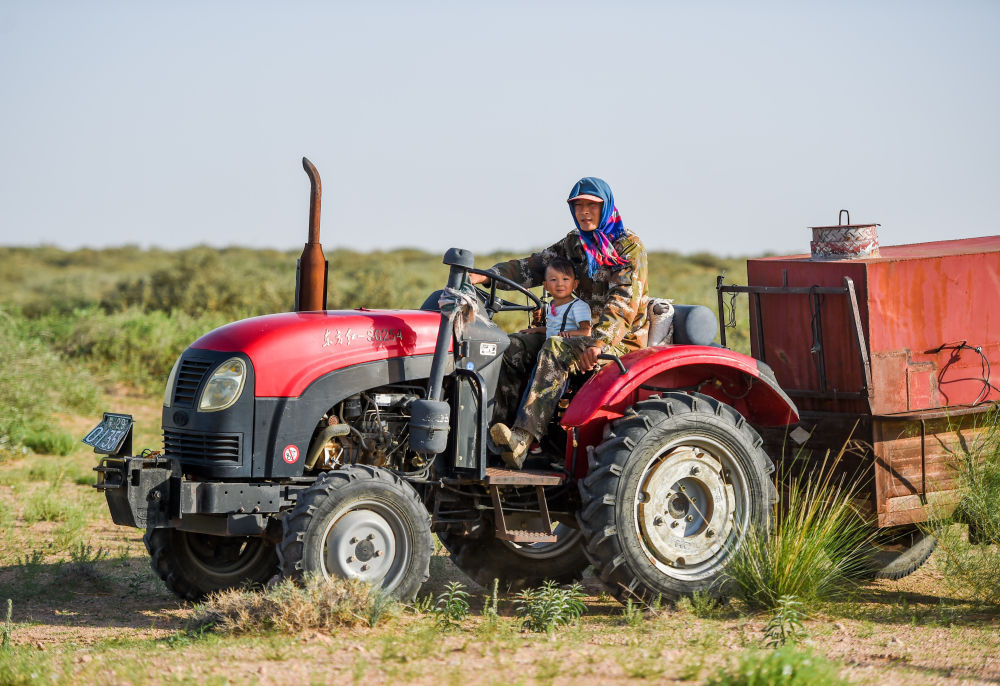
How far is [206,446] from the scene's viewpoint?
599 cm

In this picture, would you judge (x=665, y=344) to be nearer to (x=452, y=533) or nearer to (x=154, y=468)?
(x=452, y=533)

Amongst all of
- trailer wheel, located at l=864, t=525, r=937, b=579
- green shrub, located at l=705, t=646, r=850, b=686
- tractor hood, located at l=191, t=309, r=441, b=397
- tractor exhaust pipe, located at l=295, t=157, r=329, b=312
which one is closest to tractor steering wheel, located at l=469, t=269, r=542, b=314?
tractor hood, located at l=191, t=309, r=441, b=397

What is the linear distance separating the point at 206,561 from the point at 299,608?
4.68 feet

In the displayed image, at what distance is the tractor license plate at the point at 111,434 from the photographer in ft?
20.0

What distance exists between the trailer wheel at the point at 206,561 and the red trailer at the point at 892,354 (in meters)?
3.33

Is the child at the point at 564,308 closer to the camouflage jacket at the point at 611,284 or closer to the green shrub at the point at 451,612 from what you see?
the camouflage jacket at the point at 611,284

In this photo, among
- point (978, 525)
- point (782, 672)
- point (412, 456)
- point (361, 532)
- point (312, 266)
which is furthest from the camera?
point (978, 525)

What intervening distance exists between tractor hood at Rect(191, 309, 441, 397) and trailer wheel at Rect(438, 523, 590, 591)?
5.34 feet

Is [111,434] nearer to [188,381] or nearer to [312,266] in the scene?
[188,381]

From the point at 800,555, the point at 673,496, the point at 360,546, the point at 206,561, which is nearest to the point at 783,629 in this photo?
the point at 800,555

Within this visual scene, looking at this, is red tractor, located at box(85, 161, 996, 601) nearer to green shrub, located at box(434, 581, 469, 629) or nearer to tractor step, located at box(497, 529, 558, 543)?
tractor step, located at box(497, 529, 558, 543)

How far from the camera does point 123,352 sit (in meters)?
17.9

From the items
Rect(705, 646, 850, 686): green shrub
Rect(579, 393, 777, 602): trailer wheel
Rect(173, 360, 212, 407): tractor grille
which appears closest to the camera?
Rect(705, 646, 850, 686): green shrub

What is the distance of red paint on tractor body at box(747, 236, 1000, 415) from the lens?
7.06m
